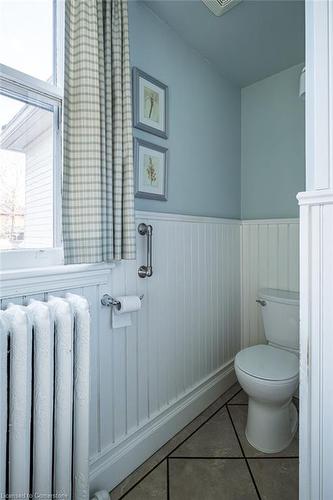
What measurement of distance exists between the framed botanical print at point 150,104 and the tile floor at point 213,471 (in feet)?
5.95

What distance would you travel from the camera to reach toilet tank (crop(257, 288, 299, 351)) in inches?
70.3

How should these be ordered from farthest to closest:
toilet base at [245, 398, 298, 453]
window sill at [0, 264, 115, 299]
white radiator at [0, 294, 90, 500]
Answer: toilet base at [245, 398, 298, 453] < window sill at [0, 264, 115, 299] < white radiator at [0, 294, 90, 500]

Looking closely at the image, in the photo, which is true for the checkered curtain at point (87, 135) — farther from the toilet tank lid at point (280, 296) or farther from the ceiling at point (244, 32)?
the toilet tank lid at point (280, 296)

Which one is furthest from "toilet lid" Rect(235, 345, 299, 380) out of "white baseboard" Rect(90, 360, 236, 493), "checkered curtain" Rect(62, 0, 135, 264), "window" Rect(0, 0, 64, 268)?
"window" Rect(0, 0, 64, 268)

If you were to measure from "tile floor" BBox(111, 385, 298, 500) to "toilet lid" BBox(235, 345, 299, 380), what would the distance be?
463 millimetres

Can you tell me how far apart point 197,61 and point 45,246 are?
1.68 metres

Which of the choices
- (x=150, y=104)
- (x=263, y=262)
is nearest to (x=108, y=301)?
(x=150, y=104)

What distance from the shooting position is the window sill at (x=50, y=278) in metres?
0.94

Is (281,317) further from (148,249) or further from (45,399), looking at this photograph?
(45,399)

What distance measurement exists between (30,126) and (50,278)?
0.65 metres

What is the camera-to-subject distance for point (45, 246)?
3.78ft

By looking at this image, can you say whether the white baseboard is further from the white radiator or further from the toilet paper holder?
the toilet paper holder

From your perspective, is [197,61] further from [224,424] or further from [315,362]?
[224,424]

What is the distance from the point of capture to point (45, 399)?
0.90m
